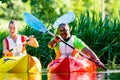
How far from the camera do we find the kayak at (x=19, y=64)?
1385cm

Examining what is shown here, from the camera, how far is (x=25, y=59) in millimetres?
13742

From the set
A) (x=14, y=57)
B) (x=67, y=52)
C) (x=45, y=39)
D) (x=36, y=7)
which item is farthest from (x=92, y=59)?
(x=36, y=7)

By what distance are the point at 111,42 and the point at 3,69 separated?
394cm

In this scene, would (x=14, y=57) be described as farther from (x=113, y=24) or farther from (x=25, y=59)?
(x=113, y=24)

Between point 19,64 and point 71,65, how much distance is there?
42.9 inches

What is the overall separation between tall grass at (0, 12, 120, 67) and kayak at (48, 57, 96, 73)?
134 inches

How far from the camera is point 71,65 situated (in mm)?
13375

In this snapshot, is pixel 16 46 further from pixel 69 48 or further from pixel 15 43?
pixel 69 48

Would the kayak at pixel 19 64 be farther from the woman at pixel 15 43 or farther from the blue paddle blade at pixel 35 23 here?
the blue paddle blade at pixel 35 23

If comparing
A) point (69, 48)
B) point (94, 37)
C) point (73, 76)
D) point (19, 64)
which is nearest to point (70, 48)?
point (69, 48)

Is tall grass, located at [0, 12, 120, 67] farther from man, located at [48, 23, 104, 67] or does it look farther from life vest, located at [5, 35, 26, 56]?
man, located at [48, 23, 104, 67]

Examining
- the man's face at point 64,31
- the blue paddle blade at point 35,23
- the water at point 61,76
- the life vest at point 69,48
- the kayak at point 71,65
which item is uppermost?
the blue paddle blade at point 35,23

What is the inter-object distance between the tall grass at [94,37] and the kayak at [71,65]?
11.2 feet

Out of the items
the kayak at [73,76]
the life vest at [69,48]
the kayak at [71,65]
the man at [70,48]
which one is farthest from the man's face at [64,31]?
the kayak at [73,76]
